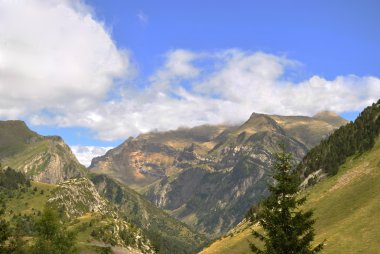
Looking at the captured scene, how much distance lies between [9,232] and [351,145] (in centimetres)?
12866

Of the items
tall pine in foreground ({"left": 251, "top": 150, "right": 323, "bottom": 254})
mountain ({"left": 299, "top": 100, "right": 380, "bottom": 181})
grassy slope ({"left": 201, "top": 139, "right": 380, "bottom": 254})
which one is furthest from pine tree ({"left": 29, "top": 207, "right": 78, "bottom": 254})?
mountain ({"left": 299, "top": 100, "right": 380, "bottom": 181})

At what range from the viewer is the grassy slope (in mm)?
79938

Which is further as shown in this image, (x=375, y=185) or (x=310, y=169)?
(x=310, y=169)

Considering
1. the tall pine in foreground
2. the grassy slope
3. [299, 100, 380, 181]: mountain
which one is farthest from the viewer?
[299, 100, 380, 181]: mountain

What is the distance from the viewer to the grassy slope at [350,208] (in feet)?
262

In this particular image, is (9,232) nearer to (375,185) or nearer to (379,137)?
(375,185)

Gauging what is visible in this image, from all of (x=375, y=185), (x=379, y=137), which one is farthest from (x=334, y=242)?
(x=379, y=137)

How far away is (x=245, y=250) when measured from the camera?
131m

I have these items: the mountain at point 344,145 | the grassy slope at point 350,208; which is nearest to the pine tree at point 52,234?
the grassy slope at point 350,208

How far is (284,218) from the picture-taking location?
37.1 meters

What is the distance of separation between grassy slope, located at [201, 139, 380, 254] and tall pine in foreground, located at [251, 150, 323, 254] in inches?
1368

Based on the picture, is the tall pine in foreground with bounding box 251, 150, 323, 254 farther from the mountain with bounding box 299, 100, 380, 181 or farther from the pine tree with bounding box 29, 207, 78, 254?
the mountain with bounding box 299, 100, 380, 181

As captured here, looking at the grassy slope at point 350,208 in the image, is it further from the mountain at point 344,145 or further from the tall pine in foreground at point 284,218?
the tall pine in foreground at point 284,218

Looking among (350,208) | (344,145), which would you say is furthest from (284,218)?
(344,145)
